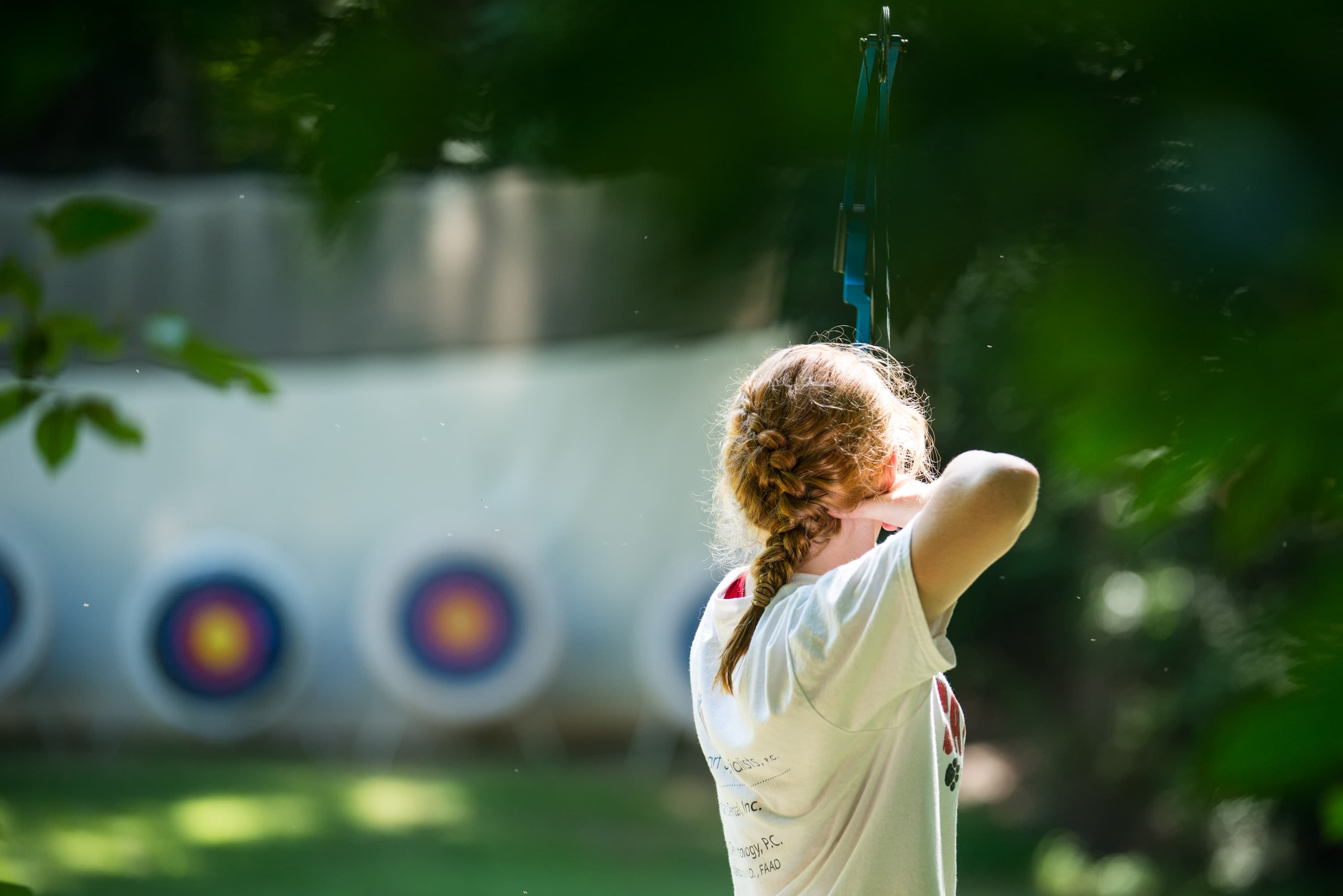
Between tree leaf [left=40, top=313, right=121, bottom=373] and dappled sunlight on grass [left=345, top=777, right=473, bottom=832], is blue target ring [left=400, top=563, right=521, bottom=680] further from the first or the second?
tree leaf [left=40, top=313, right=121, bottom=373]

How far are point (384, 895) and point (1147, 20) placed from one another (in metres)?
2.50

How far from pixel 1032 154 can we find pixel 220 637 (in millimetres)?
3380

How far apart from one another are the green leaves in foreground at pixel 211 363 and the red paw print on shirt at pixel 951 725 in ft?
1.35

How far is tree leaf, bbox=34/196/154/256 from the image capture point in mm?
355

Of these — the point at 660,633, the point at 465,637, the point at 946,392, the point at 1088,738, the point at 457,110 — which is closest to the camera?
the point at 457,110

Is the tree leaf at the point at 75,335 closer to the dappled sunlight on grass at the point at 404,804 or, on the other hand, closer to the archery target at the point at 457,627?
A: the dappled sunlight on grass at the point at 404,804

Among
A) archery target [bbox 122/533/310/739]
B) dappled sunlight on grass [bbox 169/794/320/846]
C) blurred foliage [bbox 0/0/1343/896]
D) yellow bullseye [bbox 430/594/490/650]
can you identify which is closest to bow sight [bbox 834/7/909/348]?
blurred foliage [bbox 0/0/1343/896]

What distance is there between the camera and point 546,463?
329 cm

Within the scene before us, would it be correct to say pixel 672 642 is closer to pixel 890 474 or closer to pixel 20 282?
pixel 890 474

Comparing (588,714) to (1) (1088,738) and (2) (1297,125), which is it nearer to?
(1) (1088,738)

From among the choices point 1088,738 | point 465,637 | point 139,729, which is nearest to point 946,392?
point 1088,738

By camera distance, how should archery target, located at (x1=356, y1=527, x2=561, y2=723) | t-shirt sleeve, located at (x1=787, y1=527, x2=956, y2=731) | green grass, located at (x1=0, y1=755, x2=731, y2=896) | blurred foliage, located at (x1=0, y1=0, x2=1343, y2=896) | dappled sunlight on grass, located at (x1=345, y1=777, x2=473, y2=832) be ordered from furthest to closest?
1. archery target, located at (x1=356, y1=527, x2=561, y2=723)
2. dappled sunlight on grass, located at (x1=345, y1=777, x2=473, y2=832)
3. green grass, located at (x1=0, y1=755, x2=731, y2=896)
4. t-shirt sleeve, located at (x1=787, y1=527, x2=956, y2=731)
5. blurred foliage, located at (x1=0, y1=0, x2=1343, y2=896)

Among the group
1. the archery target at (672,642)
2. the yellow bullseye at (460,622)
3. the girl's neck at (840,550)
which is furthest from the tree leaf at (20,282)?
the yellow bullseye at (460,622)

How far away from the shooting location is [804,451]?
664mm
